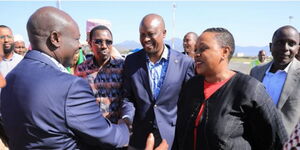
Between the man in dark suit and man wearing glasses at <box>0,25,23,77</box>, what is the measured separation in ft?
14.8

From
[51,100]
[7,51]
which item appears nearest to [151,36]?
[51,100]

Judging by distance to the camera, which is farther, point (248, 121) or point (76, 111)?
point (248, 121)

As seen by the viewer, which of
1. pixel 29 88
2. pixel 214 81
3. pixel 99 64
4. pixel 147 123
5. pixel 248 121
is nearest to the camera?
pixel 29 88

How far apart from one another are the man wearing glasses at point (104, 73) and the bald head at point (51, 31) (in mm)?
1419

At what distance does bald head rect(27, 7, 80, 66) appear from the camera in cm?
167

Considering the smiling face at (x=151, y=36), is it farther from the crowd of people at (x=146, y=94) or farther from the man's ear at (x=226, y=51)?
the man's ear at (x=226, y=51)

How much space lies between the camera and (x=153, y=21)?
322cm

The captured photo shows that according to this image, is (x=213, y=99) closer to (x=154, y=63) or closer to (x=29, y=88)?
(x=154, y=63)

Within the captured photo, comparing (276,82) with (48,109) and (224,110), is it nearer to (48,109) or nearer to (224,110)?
(224,110)

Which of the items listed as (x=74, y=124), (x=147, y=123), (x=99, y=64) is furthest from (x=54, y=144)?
(x=99, y=64)

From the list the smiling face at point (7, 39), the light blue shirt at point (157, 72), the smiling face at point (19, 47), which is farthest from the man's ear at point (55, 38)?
the smiling face at point (19, 47)

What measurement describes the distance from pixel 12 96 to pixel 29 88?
17 cm

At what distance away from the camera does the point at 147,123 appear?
3.11 metres

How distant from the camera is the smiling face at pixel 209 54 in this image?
235 centimetres
